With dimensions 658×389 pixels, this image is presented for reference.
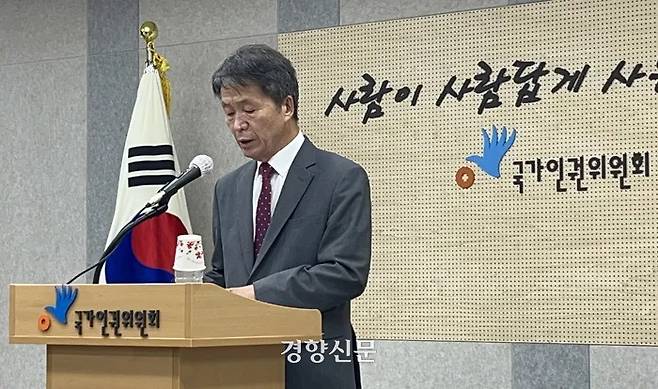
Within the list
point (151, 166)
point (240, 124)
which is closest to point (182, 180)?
point (240, 124)

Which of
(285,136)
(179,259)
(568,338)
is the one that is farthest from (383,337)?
(179,259)

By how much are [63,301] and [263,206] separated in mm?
642

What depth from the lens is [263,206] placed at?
3002 mm

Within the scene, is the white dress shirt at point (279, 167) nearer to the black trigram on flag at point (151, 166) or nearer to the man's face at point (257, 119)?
the man's face at point (257, 119)

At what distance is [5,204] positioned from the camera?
6.02m

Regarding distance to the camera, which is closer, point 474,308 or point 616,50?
point 616,50

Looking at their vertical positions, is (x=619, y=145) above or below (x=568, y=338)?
above

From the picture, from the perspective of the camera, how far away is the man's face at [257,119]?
295 centimetres

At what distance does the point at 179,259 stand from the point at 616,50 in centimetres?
239

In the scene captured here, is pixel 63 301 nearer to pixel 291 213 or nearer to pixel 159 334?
pixel 159 334

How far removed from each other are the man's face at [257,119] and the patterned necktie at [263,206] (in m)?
0.04

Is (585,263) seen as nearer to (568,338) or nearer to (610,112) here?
(568,338)

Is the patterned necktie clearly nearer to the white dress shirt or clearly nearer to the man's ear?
the white dress shirt

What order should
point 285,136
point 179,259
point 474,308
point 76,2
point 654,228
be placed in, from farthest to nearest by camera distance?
point 76,2, point 474,308, point 654,228, point 285,136, point 179,259
